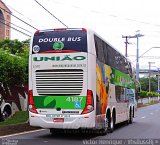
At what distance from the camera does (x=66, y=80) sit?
15.0m

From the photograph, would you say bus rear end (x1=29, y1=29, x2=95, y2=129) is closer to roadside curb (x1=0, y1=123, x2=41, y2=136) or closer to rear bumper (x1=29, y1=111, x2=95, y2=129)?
rear bumper (x1=29, y1=111, x2=95, y2=129)

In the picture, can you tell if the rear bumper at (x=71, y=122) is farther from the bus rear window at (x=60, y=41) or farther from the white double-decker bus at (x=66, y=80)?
the bus rear window at (x=60, y=41)

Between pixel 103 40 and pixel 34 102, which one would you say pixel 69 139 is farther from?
pixel 103 40

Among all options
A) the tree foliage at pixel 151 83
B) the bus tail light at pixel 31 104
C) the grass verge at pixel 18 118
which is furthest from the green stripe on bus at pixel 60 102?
the tree foliage at pixel 151 83

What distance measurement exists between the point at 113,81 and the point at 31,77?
15.1ft

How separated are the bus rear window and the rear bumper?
2.42 m

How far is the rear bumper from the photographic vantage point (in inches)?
575

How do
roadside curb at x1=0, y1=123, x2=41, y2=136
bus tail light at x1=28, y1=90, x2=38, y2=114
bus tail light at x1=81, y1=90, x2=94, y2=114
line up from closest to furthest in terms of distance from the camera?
bus tail light at x1=81, y1=90, x2=94, y2=114
bus tail light at x1=28, y1=90, x2=38, y2=114
roadside curb at x1=0, y1=123, x2=41, y2=136

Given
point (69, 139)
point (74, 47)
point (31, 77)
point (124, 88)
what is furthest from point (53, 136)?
point (124, 88)

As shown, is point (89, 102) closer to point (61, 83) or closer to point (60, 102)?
point (60, 102)

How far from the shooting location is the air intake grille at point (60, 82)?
14.9 meters

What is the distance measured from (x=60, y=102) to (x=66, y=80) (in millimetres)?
833

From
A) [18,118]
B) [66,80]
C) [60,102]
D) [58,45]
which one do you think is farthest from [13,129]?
[58,45]

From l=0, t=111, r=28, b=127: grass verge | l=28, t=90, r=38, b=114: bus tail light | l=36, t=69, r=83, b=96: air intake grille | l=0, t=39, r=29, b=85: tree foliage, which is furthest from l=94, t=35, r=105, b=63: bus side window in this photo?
l=0, t=111, r=28, b=127: grass verge
